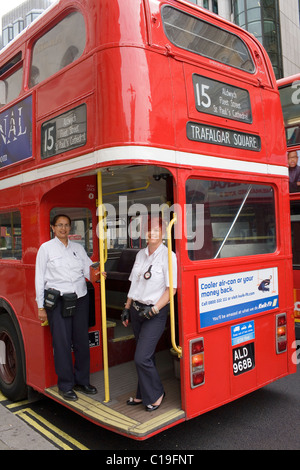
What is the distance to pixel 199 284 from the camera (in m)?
3.36

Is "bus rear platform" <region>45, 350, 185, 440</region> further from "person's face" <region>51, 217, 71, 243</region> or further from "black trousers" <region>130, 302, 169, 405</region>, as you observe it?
"person's face" <region>51, 217, 71, 243</region>

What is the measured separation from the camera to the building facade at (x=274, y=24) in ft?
76.8

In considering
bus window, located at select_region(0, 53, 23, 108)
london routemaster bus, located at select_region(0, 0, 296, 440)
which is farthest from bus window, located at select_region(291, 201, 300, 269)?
bus window, located at select_region(0, 53, 23, 108)

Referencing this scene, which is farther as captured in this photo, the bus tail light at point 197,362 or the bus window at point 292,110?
the bus window at point 292,110

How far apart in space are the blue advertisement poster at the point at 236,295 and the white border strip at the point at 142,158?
99 cm

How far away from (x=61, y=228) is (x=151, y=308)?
3.93ft

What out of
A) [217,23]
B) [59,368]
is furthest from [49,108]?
[59,368]

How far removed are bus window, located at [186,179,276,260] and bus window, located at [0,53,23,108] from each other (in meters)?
2.45

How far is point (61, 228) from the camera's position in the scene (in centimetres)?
383

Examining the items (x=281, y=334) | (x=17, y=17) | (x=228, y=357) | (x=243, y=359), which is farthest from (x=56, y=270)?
(x=17, y=17)

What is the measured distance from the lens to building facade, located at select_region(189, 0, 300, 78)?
23406 mm

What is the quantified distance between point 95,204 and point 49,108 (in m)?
1.18

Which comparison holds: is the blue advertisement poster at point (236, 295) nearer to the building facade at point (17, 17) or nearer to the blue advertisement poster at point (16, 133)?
the blue advertisement poster at point (16, 133)

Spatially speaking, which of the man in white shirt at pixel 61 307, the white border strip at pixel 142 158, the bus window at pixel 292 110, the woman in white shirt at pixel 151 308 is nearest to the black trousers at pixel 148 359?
the woman in white shirt at pixel 151 308
